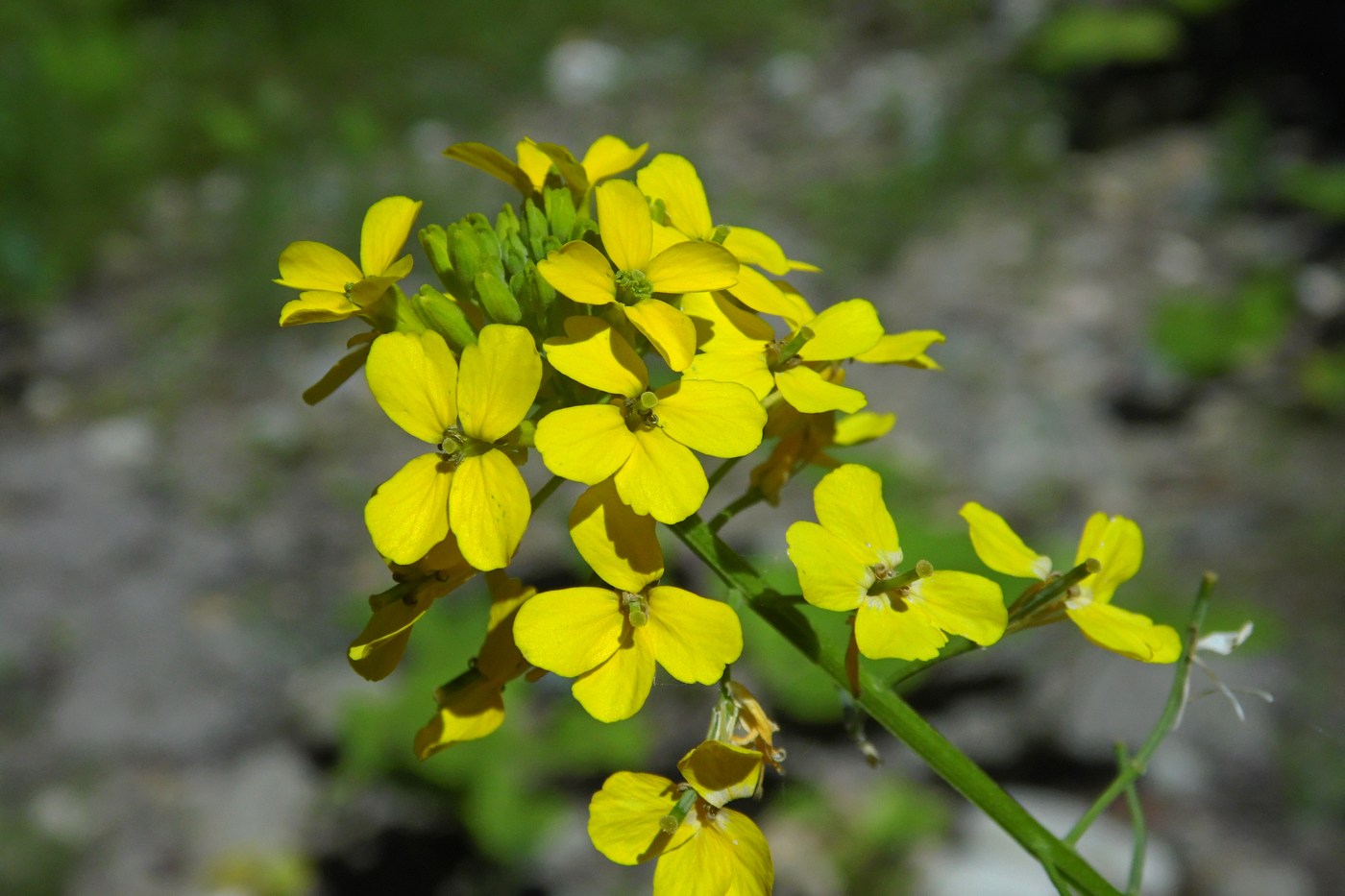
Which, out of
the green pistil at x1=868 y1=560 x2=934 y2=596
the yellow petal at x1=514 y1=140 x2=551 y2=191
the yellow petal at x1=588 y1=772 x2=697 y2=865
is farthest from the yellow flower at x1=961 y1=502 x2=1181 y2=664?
the yellow petal at x1=514 y1=140 x2=551 y2=191

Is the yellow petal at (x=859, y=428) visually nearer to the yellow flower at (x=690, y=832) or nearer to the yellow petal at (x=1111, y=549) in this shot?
the yellow petal at (x=1111, y=549)

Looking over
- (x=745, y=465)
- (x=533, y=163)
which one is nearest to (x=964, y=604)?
(x=533, y=163)

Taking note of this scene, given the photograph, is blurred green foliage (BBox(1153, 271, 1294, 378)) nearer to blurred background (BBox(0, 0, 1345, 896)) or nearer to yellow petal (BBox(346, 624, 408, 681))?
blurred background (BBox(0, 0, 1345, 896))

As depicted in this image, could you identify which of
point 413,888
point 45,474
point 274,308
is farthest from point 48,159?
point 413,888

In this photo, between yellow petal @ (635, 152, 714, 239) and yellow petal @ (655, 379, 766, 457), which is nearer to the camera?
yellow petal @ (655, 379, 766, 457)

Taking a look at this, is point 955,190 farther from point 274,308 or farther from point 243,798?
point 243,798

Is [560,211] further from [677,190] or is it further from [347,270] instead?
[347,270]
